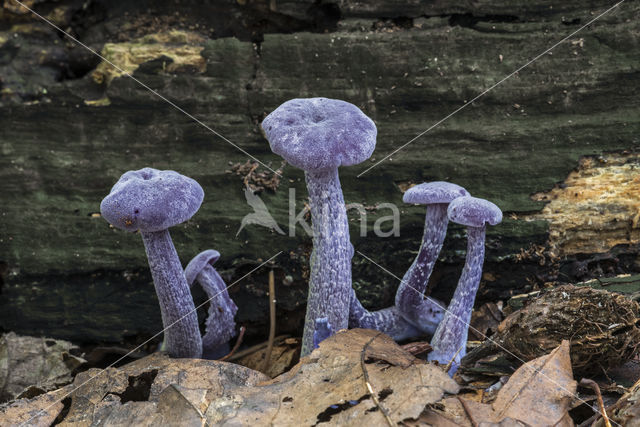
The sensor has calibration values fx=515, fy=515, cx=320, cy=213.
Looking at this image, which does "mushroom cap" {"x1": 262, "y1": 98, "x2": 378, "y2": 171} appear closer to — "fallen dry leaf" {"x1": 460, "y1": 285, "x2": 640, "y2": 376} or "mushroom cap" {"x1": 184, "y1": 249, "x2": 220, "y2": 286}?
"mushroom cap" {"x1": 184, "y1": 249, "x2": 220, "y2": 286}

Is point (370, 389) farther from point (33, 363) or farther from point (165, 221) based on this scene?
point (33, 363)

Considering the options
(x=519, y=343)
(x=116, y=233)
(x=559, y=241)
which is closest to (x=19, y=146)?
(x=116, y=233)

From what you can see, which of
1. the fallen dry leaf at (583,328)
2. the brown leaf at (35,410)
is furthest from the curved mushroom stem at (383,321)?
the brown leaf at (35,410)

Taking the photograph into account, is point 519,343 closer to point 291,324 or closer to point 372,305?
A: point 372,305

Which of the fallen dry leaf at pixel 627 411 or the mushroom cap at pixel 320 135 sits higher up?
the mushroom cap at pixel 320 135

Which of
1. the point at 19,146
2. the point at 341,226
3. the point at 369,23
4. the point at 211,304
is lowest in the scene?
the point at 211,304

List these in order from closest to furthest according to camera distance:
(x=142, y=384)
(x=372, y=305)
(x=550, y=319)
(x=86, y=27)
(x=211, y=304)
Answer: (x=550, y=319), (x=142, y=384), (x=211, y=304), (x=372, y=305), (x=86, y=27)

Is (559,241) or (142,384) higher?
(559,241)

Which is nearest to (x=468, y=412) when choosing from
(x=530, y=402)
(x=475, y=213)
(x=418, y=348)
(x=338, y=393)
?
(x=530, y=402)

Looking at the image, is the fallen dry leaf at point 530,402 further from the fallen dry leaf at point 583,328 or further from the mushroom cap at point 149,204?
the mushroom cap at point 149,204
